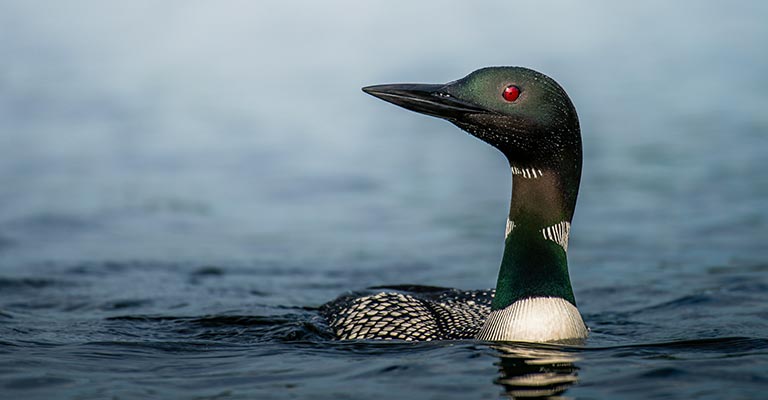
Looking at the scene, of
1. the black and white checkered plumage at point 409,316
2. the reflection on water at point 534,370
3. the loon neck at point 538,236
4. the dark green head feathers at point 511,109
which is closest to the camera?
the reflection on water at point 534,370

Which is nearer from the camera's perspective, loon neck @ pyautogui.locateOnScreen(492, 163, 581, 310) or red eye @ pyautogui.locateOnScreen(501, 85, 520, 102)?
red eye @ pyautogui.locateOnScreen(501, 85, 520, 102)

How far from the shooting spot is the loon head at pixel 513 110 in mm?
3912

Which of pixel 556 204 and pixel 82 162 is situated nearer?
pixel 556 204

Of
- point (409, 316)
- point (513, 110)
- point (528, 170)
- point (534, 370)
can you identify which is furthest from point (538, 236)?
point (409, 316)

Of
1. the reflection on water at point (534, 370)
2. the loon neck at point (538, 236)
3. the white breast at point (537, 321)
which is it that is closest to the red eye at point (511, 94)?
the loon neck at point (538, 236)

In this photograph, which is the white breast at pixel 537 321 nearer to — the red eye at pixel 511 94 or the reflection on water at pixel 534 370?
the reflection on water at pixel 534 370

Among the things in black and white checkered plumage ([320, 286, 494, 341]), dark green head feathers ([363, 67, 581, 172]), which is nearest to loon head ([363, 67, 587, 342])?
dark green head feathers ([363, 67, 581, 172])

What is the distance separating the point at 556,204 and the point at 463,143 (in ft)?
28.0

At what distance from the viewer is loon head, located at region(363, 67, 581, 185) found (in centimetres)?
391

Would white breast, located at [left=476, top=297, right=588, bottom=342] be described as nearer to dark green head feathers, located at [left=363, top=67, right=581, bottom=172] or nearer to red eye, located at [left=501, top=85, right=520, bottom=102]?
dark green head feathers, located at [left=363, top=67, right=581, bottom=172]

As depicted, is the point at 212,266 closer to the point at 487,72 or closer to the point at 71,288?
the point at 71,288

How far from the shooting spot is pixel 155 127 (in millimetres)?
12898

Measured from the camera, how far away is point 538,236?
13.3 ft

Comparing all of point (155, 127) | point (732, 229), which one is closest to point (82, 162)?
point (155, 127)
